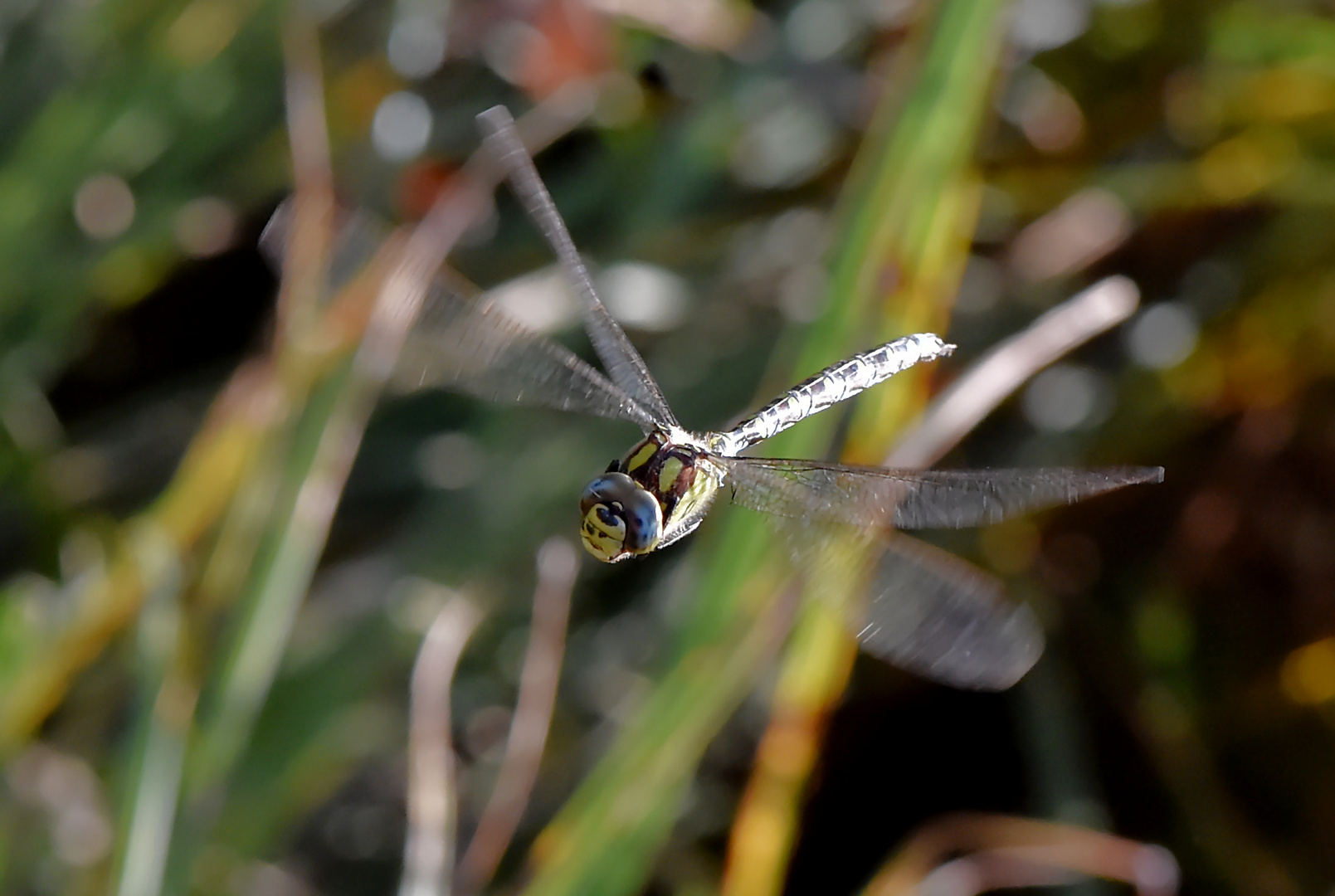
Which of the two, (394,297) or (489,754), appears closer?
(394,297)

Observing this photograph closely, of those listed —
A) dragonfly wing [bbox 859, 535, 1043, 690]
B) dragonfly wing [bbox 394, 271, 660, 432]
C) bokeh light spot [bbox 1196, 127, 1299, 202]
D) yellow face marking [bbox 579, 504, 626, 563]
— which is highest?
dragonfly wing [bbox 394, 271, 660, 432]

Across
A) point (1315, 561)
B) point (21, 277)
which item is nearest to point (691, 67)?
point (21, 277)

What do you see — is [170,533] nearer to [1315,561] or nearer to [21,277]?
[21,277]

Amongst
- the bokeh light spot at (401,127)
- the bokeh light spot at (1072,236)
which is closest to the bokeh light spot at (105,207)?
the bokeh light spot at (401,127)

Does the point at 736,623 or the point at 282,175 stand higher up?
the point at 282,175

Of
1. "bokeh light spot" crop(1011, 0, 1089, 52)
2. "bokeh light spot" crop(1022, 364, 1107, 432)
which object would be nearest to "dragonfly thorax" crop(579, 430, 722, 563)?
"bokeh light spot" crop(1022, 364, 1107, 432)

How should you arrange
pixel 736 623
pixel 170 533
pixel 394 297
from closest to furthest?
pixel 736 623, pixel 394 297, pixel 170 533

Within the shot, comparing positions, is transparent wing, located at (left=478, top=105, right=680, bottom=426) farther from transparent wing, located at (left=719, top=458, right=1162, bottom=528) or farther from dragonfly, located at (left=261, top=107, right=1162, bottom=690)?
transparent wing, located at (left=719, top=458, right=1162, bottom=528)
